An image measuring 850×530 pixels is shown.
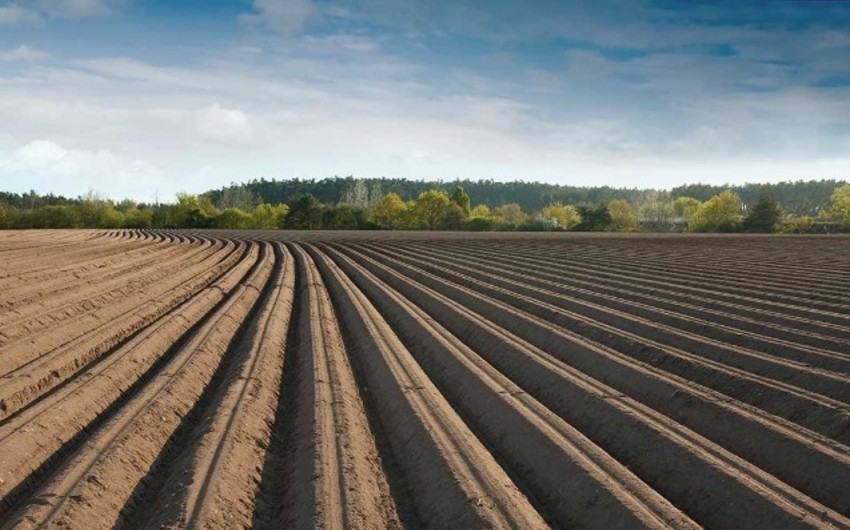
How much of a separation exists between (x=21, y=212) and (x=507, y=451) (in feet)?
279

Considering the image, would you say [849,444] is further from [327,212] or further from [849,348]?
[327,212]

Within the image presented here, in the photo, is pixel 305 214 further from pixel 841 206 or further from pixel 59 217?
pixel 841 206

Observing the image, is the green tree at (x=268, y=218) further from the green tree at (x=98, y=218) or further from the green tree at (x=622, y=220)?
the green tree at (x=622, y=220)

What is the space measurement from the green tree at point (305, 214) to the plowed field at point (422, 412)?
62.7 meters

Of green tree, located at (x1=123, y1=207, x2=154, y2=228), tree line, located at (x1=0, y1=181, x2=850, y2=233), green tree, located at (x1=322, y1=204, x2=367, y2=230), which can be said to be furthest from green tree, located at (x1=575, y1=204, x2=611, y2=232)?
green tree, located at (x1=123, y1=207, x2=154, y2=228)

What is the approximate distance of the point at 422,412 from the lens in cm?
591

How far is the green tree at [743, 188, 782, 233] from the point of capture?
67812 millimetres

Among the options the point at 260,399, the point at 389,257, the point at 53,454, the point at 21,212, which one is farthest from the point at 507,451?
the point at 21,212

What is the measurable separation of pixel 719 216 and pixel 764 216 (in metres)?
8.08

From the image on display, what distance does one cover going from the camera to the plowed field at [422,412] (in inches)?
167

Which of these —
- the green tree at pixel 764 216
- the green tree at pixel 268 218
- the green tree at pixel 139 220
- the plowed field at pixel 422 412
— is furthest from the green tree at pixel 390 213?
the plowed field at pixel 422 412

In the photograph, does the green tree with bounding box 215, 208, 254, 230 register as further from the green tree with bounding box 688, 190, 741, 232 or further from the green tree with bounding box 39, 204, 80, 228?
the green tree with bounding box 688, 190, 741, 232

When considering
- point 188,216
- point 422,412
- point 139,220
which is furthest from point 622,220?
point 422,412

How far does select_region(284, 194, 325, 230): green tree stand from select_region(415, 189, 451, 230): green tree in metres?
10.7
